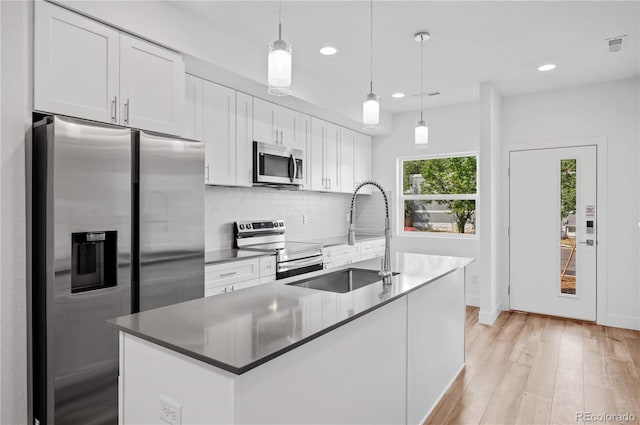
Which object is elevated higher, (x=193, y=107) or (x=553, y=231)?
(x=193, y=107)

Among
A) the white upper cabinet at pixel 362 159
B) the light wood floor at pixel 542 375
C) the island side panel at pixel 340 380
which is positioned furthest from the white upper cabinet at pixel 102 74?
the white upper cabinet at pixel 362 159

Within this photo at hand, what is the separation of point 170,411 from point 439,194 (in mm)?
4917

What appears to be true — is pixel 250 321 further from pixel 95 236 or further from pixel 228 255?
pixel 228 255

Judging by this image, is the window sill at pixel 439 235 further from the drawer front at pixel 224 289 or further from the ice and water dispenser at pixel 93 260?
the ice and water dispenser at pixel 93 260

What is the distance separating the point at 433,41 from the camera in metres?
3.23

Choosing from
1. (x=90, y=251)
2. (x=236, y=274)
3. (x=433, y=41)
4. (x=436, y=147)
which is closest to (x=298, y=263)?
(x=236, y=274)

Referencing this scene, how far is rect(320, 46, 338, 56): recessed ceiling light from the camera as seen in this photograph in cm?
335

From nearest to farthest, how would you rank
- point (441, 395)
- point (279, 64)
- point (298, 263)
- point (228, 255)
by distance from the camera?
1. point (279, 64)
2. point (441, 395)
3. point (228, 255)
4. point (298, 263)

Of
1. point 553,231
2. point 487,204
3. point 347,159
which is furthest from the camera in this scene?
point 347,159

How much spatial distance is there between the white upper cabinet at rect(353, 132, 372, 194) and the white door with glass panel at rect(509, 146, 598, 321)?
1965mm

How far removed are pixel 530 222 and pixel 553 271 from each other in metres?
0.63

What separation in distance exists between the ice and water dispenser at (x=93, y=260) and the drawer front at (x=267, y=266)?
54.4 inches

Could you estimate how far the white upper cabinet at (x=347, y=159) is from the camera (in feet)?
16.9

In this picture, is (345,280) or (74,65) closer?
(74,65)
